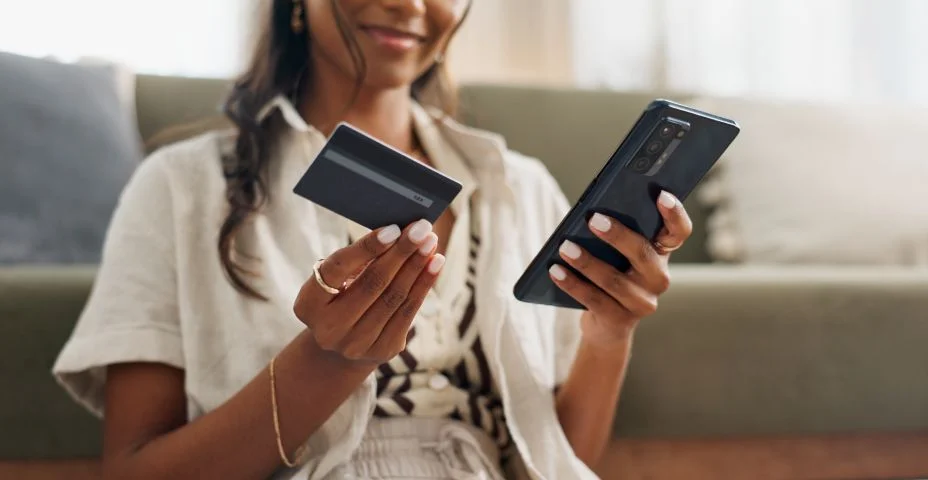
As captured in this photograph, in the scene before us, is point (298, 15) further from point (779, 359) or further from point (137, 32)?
point (137, 32)

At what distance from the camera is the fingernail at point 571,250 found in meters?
0.64

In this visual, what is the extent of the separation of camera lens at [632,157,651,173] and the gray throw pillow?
750 mm

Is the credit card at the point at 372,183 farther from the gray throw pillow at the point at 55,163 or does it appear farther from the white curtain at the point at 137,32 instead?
the white curtain at the point at 137,32

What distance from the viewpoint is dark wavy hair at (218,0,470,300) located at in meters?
0.76

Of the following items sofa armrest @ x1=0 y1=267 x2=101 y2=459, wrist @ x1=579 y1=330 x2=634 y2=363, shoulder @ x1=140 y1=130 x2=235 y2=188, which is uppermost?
shoulder @ x1=140 y1=130 x2=235 y2=188

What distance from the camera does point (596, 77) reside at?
71.2 inches

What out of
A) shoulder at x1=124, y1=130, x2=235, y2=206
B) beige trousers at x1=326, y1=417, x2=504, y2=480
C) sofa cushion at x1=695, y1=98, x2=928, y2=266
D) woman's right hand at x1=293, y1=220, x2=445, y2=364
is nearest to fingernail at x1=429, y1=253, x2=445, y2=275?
woman's right hand at x1=293, y1=220, x2=445, y2=364

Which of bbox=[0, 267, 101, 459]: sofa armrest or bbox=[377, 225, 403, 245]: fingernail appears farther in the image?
bbox=[0, 267, 101, 459]: sofa armrest

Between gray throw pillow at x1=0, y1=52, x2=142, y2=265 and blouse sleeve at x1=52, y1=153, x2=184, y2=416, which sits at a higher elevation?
blouse sleeve at x1=52, y1=153, x2=184, y2=416

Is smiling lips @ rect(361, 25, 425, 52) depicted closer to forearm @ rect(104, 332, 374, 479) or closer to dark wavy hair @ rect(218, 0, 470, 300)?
dark wavy hair @ rect(218, 0, 470, 300)

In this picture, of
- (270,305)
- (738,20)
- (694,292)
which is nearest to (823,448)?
(694,292)

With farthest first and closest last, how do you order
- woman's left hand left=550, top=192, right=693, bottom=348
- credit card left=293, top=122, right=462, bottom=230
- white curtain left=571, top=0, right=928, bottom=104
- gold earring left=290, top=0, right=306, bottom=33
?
white curtain left=571, top=0, right=928, bottom=104
gold earring left=290, top=0, right=306, bottom=33
woman's left hand left=550, top=192, right=693, bottom=348
credit card left=293, top=122, right=462, bottom=230

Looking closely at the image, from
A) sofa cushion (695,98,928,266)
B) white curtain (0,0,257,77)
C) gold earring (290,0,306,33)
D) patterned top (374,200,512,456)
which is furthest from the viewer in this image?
white curtain (0,0,257,77)

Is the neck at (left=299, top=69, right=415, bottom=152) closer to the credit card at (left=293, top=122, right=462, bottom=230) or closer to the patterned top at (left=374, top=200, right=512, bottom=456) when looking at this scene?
the patterned top at (left=374, top=200, right=512, bottom=456)
